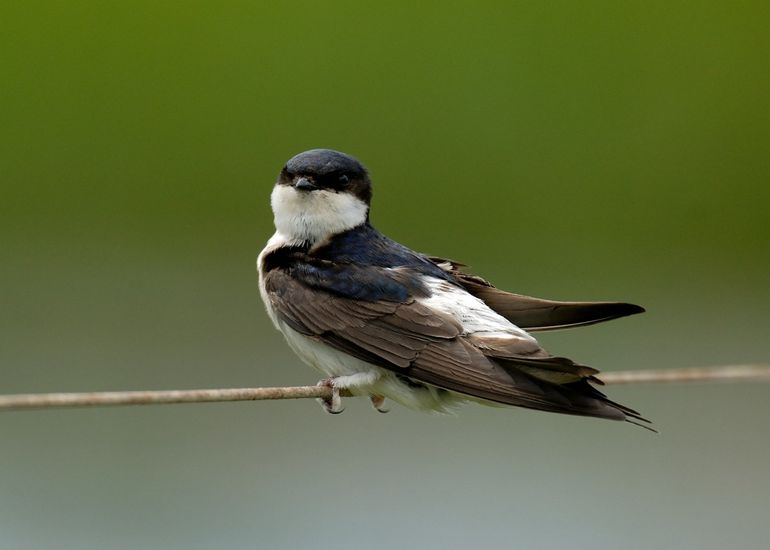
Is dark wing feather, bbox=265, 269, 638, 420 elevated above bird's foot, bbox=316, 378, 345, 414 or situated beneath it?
elevated above

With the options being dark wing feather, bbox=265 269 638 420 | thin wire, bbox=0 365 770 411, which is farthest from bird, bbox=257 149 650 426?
thin wire, bbox=0 365 770 411

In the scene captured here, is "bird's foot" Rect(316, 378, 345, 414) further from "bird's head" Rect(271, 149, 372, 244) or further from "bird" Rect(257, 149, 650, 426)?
"bird's head" Rect(271, 149, 372, 244)

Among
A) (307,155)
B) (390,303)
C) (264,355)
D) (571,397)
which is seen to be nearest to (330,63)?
(264,355)

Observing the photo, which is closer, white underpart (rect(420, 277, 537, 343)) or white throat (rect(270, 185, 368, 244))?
white underpart (rect(420, 277, 537, 343))

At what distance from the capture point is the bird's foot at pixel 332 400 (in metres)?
1.68

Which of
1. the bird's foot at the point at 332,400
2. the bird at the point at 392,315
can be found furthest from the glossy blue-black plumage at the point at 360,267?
the bird's foot at the point at 332,400

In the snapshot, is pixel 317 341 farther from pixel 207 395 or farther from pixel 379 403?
pixel 207 395

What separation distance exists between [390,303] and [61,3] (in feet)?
4.22

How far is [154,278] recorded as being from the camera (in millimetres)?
2979

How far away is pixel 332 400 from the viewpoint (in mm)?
1701

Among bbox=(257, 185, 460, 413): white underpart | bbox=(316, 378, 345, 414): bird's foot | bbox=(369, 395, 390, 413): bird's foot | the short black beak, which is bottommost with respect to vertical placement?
bbox=(369, 395, 390, 413): bird's foot

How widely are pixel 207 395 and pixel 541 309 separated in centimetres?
82

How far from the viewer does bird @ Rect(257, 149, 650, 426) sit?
1588mm

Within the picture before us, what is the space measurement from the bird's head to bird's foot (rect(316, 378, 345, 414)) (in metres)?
0.32
